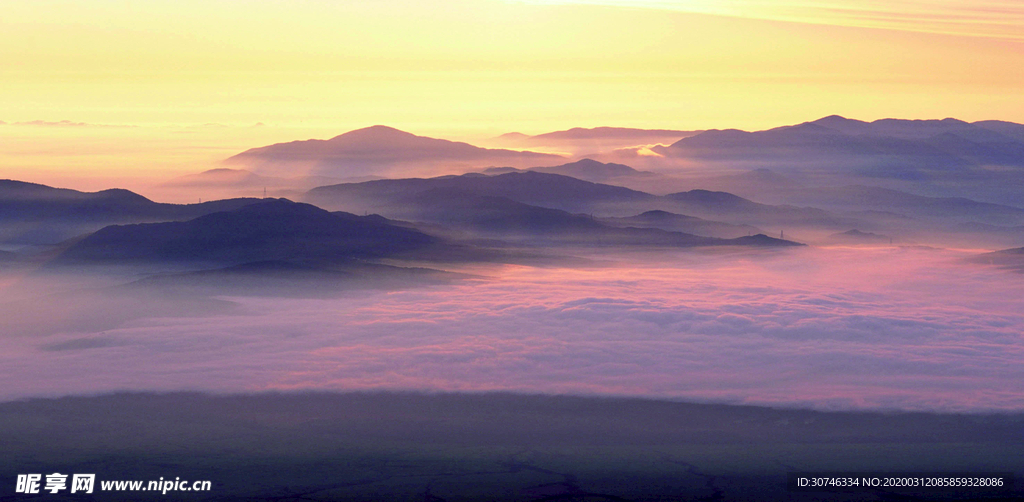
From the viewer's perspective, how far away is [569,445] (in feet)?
276

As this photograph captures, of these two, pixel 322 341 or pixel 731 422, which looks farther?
pixel 322 341

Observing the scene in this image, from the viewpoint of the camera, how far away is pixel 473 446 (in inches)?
3297

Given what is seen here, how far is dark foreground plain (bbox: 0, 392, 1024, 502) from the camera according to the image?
2514 inches

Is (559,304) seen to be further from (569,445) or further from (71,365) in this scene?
(569,445)

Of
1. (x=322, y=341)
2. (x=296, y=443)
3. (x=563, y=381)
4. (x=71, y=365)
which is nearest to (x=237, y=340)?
(x=322, y=341)

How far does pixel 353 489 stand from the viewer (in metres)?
63.5

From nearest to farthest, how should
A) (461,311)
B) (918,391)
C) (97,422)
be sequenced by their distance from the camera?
(97,422), (918,391), (461,311)

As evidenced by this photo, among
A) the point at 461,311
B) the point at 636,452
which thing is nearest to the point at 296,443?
the point at 636,452

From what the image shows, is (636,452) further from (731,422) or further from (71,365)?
(71,365)

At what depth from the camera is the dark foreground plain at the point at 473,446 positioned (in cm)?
6384

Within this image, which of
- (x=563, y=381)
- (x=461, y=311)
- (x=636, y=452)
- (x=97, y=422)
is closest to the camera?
(x=636, y=452)

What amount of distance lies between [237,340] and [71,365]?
2623cm

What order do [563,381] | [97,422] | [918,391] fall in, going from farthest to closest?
[563,381] < [918,391] < [97,422]

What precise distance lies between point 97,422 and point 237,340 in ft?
206
